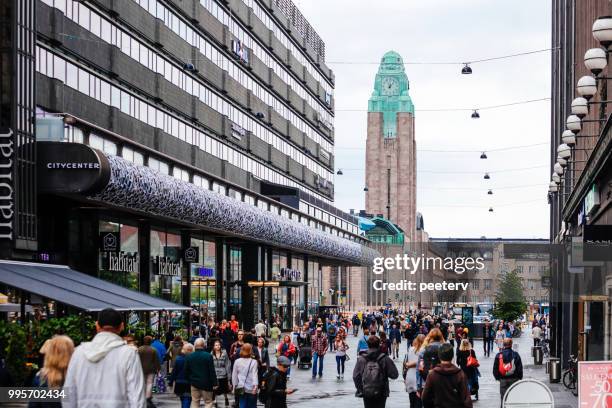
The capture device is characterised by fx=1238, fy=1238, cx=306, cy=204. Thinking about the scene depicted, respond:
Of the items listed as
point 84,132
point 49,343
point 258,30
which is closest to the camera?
point 49,343

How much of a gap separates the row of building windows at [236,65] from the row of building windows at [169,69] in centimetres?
24

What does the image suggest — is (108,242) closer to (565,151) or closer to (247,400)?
(565,151)

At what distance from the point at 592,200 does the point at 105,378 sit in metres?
18.4

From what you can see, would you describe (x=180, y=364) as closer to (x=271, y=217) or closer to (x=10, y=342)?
(x=10, y=342)

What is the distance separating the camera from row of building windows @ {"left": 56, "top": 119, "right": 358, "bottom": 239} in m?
40.0

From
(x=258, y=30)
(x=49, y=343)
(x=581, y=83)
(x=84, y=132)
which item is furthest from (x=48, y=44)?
(x=258, y=30)

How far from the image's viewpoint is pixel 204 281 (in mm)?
60562

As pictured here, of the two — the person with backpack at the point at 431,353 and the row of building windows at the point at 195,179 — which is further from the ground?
the row of building windows at the point at 195,179

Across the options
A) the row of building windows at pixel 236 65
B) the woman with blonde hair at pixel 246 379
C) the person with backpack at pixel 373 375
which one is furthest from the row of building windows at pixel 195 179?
the person with backpack at pixel 373 375

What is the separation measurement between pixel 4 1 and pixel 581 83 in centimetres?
1876

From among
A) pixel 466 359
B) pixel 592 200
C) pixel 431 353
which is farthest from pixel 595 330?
pixel 431 353

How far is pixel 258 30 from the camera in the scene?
247ft

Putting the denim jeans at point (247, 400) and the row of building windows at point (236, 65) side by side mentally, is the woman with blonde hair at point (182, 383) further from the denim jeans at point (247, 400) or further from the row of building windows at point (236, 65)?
the row of building windows at point (236, 65)

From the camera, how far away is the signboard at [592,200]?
990 inches
